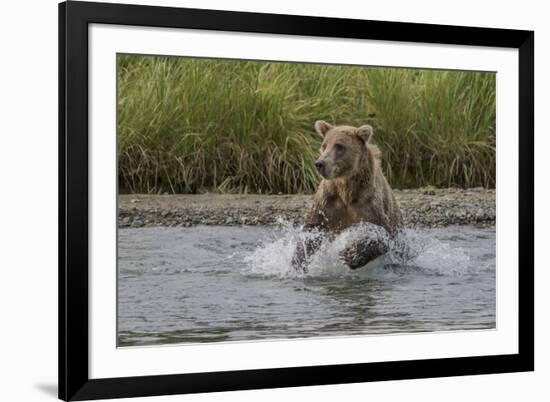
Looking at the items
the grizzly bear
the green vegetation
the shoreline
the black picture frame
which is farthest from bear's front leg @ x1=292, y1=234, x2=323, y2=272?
the black picture frame

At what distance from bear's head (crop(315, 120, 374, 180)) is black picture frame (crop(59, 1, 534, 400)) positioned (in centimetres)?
55

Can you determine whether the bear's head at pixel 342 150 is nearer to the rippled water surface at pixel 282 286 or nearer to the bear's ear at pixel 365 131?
the bear's ear at pixel 365 131

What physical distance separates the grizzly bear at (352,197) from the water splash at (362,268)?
4 cm

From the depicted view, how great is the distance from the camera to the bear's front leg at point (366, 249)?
6738 mm

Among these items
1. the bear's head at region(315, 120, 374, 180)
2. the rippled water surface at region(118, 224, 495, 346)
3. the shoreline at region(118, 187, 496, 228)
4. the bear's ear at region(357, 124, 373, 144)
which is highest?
the bear's ear at region(357, 124, 373, 144)

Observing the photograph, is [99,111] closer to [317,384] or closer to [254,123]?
[254,123]

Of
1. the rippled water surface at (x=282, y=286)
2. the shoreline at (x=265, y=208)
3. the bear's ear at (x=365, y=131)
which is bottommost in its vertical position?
the rippled water surface at (x=282, y=286)

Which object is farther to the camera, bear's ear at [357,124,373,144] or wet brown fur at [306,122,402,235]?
bear's ear at [357,124,373,144]

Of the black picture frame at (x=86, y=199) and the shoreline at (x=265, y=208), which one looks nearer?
the black picture frame at (x=86, y=199)

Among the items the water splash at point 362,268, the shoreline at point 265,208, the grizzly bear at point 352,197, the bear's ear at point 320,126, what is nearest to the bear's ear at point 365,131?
the grizzly bear at point 352,197

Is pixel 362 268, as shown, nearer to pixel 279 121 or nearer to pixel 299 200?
pixel 299 200

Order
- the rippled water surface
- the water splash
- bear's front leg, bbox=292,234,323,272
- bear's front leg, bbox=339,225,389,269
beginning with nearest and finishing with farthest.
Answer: the rippled water surface
the water splash
bear's front leg, bbox=292,234,323,272
bear's front leg, bbox=339,225,389,269

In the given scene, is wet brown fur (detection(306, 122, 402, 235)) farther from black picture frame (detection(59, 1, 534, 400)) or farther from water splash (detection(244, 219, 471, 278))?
black picture frame (detection(59, 1, 534, 400))

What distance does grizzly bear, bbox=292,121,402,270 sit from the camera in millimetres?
6637
